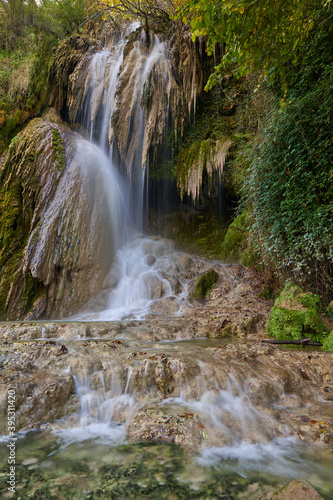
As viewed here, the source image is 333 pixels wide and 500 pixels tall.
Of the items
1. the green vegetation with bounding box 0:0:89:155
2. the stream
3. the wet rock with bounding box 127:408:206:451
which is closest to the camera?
the stream

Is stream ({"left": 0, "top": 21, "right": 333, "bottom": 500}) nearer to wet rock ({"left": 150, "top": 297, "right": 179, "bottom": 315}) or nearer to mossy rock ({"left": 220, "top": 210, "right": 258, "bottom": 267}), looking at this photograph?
wet rock ({"left": 150, "top": 297, "right": 179, "bottom": 315})

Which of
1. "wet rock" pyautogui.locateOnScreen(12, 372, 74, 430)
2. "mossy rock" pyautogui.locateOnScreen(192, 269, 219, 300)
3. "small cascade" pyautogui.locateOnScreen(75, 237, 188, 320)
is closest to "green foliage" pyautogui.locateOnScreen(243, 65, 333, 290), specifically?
"mossy rock" pyautogui.locateOnScreen(192, 269, 219, 300)

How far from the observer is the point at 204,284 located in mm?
7930

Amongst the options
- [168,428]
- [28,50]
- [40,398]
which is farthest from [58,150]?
[168,428]

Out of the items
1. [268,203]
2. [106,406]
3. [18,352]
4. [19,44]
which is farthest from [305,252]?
[19,44]

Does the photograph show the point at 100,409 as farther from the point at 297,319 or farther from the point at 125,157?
the point at 125,157

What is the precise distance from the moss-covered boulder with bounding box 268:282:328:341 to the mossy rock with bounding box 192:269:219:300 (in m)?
2.95

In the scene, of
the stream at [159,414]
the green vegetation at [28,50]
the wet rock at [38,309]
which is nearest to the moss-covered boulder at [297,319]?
the stream at [159,414]

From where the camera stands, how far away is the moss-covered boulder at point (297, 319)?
4570 mm

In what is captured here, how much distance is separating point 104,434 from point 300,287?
15.3 ft

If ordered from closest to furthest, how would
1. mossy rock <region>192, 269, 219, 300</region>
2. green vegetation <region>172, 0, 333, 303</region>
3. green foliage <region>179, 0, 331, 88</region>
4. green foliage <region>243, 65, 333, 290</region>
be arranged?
green foliage <region>179, 0, 331, 88</region>
green vegetation <region>172, 0, 333, 303</region>
green foliage <region>243, 65, 333, 290</region>
mossy rock <region>192, 269, 219, 300</region>

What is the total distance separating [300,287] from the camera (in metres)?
5.41

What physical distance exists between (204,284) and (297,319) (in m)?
3.49

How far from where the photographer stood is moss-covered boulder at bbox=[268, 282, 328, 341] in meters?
4.57
